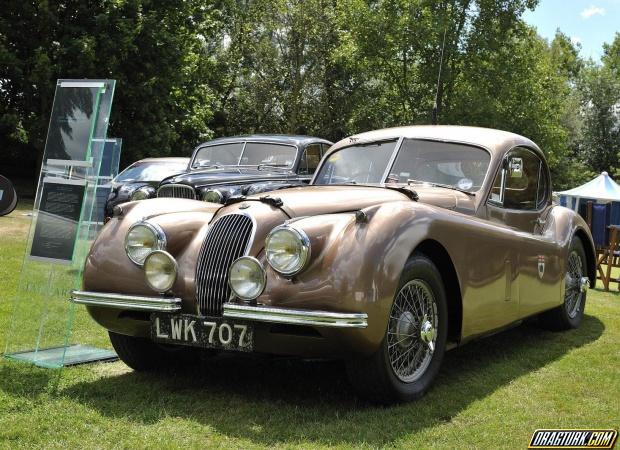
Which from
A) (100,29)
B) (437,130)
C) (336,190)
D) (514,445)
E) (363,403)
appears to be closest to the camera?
(514,445)

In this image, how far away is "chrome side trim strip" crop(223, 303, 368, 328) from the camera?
368cm

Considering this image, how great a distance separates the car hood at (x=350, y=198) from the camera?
441 cm

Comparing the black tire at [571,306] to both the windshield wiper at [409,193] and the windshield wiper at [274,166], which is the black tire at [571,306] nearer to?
the windshield wiper at [409,193]

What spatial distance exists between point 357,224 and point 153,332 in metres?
1.39

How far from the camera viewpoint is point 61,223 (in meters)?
5.05

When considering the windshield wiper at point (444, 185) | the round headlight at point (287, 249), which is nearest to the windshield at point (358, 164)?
the windshield wiper at point (444, 185)

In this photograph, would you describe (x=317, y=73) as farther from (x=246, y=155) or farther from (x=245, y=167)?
(x=245, y=167)

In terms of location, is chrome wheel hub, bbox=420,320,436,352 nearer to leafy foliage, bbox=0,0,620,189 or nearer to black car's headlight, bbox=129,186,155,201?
black car's headlight, bbox=129,186,155,201

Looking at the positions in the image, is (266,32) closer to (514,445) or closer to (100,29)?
(100,29)

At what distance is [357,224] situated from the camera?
4.00 m

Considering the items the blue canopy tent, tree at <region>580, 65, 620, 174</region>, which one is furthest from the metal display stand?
tree at <region>580, 65, 620, 174</region>

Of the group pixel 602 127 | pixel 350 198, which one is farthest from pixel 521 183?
pixel 602 127

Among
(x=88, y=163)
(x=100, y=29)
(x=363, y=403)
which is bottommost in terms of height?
(x=363, y=403)

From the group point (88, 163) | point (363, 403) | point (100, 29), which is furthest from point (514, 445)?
point (100, 29)
